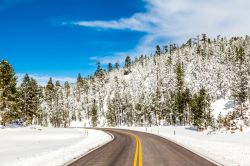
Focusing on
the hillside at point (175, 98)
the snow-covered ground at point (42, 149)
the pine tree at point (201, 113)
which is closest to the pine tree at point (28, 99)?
the hillside at point (175, 98)

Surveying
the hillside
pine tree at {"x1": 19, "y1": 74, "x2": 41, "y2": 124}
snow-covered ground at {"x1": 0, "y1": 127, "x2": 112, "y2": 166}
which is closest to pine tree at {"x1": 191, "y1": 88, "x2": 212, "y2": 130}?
the hillside

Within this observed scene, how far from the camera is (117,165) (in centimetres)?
1541

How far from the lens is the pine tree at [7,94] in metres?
57.8

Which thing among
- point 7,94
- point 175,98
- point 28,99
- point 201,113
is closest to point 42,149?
point 7,94

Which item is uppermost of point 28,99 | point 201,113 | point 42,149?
point 28,99

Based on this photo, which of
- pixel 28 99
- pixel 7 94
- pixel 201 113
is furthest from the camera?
pixel 28 99

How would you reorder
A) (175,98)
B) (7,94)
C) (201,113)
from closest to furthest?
(7,94) < (201,113) < (175,98)

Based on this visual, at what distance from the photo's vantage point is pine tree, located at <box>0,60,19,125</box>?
57787mm

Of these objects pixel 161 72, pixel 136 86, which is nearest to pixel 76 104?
pixel 136 86

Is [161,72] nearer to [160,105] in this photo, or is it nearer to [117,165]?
[160,105]

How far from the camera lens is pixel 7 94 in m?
59.9

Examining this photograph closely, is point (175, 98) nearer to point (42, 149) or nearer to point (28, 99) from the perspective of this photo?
point (28, 99)

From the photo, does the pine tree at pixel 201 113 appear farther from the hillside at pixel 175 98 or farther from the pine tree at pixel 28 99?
the pine tree at pixel 28 99

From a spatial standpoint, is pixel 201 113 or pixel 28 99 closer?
pixel 201 113
